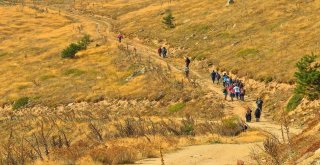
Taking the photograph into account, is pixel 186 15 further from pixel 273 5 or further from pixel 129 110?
pixel 129 110

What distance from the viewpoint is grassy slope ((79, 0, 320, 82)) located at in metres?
57.2

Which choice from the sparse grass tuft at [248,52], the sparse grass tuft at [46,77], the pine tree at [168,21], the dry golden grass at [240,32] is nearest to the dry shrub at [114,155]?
the dry golden grass at [240,32]

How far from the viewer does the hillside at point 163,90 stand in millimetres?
21484

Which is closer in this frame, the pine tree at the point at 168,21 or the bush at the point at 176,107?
the bush at the point at 176,107

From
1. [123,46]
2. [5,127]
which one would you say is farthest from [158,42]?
[5,127]

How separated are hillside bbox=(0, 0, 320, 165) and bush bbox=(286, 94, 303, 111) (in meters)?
0.38

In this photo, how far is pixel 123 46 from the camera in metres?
86.2

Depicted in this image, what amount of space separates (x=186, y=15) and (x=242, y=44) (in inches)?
1457

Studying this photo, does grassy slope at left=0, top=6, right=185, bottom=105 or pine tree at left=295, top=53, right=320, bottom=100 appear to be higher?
pine tree at left=295, top=53, right=320, bottom=100

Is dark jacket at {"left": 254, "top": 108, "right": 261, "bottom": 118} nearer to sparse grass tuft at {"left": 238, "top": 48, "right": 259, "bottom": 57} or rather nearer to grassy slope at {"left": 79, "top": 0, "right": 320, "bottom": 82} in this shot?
grassy slope at {"left": 79, "top": 0, "right": 320, "bottom": 82}

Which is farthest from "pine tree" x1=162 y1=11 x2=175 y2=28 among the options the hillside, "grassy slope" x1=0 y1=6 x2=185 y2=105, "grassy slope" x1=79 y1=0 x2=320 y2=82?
"grassy slope" x1=0 y1=6 x2=185 y2=105

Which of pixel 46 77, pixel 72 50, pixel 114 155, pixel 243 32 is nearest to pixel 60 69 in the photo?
pixel 46 77

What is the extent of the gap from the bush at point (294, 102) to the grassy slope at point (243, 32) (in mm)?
7100

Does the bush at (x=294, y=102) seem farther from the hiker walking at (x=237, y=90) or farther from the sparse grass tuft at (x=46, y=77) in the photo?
the sparse grass tuft at (x=46, y=77)
